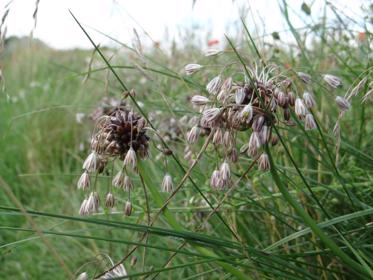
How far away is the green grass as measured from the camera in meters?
1.10

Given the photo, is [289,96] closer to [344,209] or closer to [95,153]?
[95,153]

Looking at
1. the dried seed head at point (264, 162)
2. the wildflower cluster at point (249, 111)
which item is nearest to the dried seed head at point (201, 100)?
the wildflower cluster at point (249, 111)

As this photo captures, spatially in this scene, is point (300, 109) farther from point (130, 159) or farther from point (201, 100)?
point (130, 159)

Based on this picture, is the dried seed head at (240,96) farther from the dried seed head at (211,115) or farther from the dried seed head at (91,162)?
the dried seed head at (91,162)

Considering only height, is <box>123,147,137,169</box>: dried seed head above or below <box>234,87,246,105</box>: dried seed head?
below

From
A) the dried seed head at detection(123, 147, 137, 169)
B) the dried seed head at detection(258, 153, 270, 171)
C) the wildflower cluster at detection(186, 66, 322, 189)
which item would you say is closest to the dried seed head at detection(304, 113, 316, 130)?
the wildflower cluster at detection(186, 66, 322, 189)

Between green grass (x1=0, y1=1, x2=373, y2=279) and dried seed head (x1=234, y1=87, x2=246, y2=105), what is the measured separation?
0.17 ft

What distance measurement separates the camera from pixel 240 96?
0.98 m

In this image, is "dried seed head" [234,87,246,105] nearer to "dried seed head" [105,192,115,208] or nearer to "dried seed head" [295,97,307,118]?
"dried seed head" [295,97,307,118]

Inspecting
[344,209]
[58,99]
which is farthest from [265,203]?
[58,99]

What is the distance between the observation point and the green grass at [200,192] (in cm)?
110

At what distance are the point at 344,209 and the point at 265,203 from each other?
0.84ft

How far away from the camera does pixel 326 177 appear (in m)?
1.90

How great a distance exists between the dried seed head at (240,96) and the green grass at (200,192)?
0.05 meters
